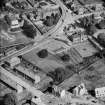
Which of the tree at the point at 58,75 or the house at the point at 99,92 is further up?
the tree at the point at 58,75

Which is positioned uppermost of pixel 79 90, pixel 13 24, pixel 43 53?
pixel 13 24

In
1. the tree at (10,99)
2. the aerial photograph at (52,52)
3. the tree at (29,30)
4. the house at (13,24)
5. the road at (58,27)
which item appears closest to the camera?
the tree at (10,99)

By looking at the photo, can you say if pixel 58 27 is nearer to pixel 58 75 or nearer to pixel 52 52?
pixel 52 52

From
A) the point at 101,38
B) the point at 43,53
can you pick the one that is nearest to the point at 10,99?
the point at 43,53

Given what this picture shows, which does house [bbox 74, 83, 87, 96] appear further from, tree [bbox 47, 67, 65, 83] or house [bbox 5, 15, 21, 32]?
house [bbox 5, 15, 21, 32]

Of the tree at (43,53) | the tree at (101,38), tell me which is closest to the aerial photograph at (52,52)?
the tree at (43,53)

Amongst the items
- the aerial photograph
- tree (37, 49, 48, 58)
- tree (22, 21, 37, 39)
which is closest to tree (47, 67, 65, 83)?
the aerial photograph

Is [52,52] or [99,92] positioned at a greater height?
[52,52]

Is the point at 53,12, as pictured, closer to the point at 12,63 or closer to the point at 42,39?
the point at 42,39

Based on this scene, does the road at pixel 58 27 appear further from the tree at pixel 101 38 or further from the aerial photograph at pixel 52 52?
the tree at pixel 101 38
